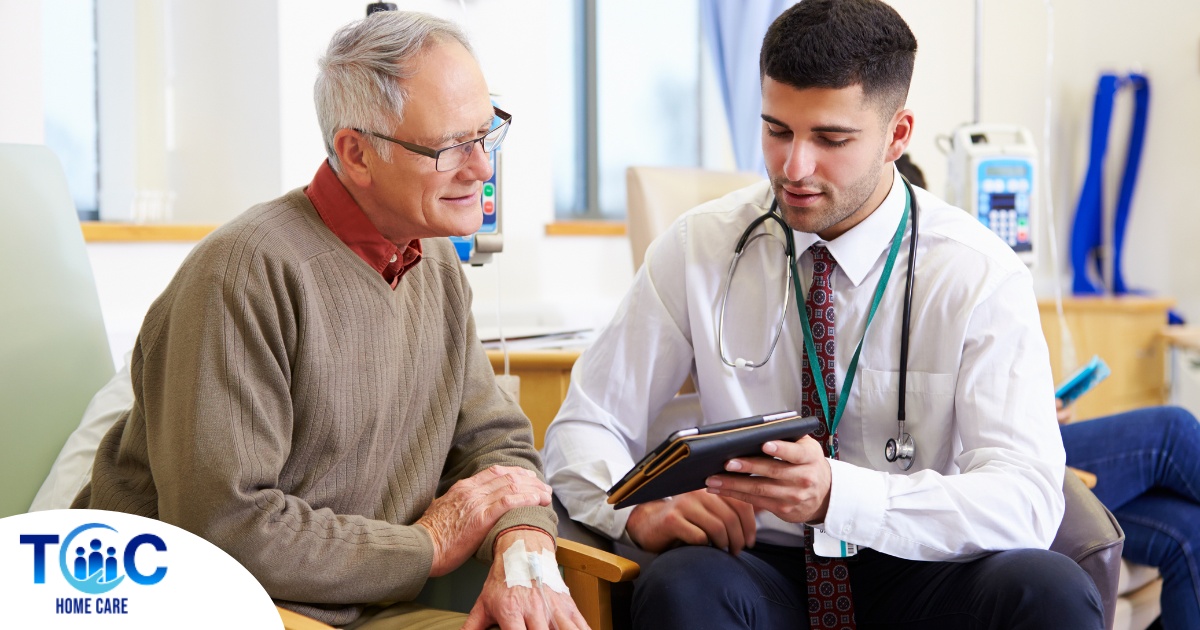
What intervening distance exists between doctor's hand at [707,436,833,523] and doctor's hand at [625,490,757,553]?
0.42 feet

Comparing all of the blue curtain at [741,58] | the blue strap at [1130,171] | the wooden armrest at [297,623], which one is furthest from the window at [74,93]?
the blue strap at [1130,171]

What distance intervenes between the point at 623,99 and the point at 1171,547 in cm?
263

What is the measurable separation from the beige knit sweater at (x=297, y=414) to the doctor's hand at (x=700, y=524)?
0.16 meters

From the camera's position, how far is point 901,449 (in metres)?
1.59

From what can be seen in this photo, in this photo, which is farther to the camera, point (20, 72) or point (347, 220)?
point (20, 72)

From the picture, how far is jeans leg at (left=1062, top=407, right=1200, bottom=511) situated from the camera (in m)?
2.13

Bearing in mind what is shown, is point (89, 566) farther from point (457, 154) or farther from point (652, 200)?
point (652, 200)

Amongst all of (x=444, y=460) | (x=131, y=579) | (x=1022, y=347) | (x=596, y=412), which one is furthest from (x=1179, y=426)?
(x=131, y=579)

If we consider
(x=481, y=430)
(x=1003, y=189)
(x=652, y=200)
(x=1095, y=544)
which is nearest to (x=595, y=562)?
(x=481, y=430)

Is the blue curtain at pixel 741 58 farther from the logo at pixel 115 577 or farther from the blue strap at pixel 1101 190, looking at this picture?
the logo at pixel 115 577

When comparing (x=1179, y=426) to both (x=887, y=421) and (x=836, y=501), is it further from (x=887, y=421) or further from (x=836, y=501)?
(x=836, y=501)

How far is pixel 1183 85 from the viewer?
479 centimetres

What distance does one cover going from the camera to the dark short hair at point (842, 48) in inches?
61.4

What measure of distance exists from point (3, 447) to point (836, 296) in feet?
3.97
